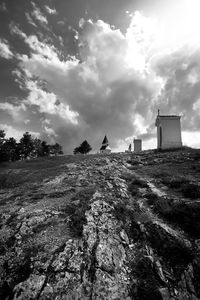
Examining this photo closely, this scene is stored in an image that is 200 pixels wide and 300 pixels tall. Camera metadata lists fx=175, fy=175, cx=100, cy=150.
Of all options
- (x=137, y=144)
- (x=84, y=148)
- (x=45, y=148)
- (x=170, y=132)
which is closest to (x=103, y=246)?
(x=170, y=132)

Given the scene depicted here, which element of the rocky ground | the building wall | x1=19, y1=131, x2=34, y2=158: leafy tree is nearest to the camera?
the rocky ground

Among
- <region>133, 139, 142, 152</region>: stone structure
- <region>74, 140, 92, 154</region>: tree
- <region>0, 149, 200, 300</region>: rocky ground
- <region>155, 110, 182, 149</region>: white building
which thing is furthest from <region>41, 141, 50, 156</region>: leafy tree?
<region>0, 149, 200, 300</region>: rocky ground

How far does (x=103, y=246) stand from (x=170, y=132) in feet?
121

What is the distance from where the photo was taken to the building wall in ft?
133

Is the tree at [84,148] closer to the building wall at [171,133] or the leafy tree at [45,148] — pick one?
the leafy tree at [45,148]

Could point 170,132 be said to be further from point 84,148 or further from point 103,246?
point 84,148

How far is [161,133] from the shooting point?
41500 mm

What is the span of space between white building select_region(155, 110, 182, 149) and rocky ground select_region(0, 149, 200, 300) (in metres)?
26.5

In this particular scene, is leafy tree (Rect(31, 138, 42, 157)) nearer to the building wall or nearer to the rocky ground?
the building wall

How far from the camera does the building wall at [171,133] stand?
133 feet

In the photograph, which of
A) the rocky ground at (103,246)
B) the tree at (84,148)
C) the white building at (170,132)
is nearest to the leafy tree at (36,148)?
the tree at (84,148)

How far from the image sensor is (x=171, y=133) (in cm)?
4088

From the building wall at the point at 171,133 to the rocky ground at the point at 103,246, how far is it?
1041 inches

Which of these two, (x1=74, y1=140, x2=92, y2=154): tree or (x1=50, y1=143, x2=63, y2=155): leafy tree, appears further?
(x1=50, y1=143, x2=63, y2=155): leafy tree
